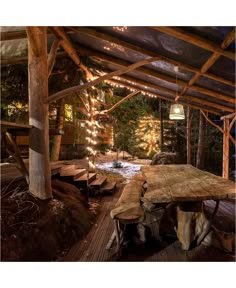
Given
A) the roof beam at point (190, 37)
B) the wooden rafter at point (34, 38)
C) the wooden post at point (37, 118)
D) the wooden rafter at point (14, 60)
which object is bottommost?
the wooden post at point (37, 118)

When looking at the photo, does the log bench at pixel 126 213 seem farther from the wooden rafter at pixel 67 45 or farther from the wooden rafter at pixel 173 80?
the wooden rafter at pixel 67 45

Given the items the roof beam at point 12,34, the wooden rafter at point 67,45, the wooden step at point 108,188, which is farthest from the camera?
the wooden step at point 108,188

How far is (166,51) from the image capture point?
3215 mm

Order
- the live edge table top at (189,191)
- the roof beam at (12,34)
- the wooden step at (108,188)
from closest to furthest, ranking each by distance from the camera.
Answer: the live edge table top at (189,191)
the roof beam at (12,34)
the wooden step at (108,188)

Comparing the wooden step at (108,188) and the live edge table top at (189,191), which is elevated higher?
the live edge table top at (189,191)

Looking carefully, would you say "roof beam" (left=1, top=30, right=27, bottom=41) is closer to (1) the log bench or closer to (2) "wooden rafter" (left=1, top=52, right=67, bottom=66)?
(2) "wooden rafter" (left=1, top=52, right=67, bottom=66)

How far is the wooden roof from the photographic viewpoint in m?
2.42

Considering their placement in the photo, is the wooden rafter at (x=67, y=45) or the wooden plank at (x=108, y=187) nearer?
the wooden rafter at (x=67, y=45)

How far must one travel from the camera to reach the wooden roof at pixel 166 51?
7.93 ft

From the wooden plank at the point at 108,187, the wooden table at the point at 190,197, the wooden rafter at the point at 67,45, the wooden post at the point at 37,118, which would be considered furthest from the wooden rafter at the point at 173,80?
the wooden plank at the point at 108,187

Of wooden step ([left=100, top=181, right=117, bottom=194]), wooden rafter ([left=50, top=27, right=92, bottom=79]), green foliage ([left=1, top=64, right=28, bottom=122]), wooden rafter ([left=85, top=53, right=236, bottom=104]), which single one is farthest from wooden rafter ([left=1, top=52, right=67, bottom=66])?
wooden step ([left=100, top=181, right=117, bottom=194])

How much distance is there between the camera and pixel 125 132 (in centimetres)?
1176
